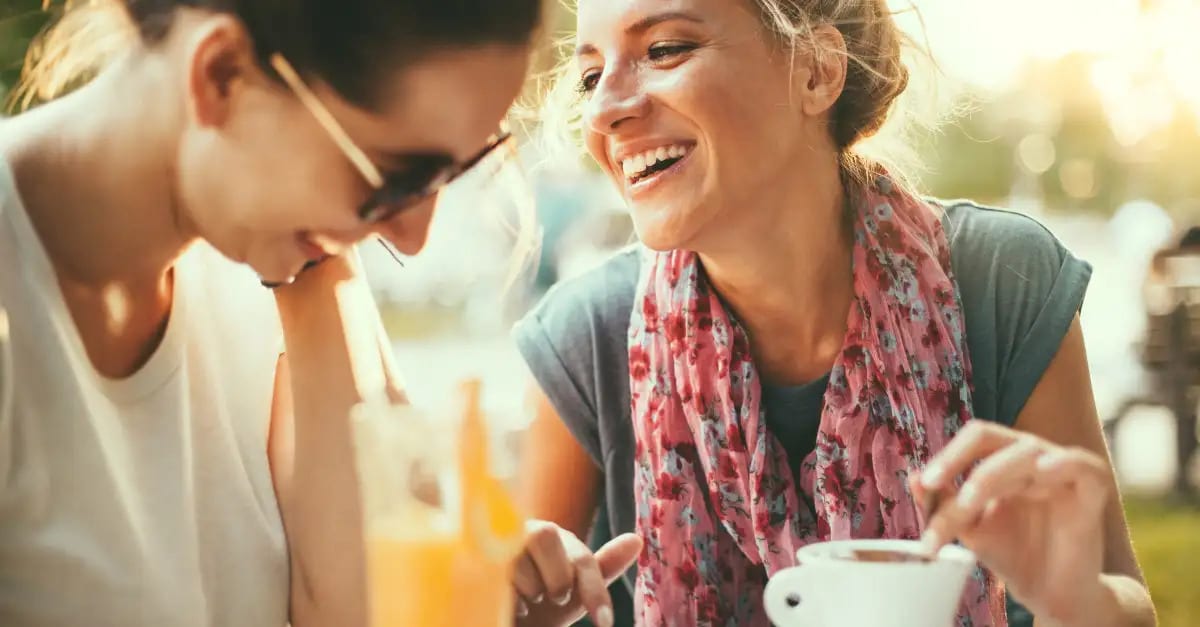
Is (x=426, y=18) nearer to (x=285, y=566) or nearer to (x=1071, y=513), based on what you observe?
(x=285, y=566)

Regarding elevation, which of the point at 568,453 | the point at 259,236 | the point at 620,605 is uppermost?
the point at 259,236

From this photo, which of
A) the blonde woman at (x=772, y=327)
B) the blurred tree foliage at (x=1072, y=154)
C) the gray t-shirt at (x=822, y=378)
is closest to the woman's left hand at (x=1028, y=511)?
the blonde woman at (x=772, y=327)

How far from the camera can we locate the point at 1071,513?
3.19ft

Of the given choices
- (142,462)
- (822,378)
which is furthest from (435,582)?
(822,378)

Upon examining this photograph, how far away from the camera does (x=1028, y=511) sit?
0.99 meters

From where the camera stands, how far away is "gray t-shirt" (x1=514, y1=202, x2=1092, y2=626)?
4.58ft

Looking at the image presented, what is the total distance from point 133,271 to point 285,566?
304mm

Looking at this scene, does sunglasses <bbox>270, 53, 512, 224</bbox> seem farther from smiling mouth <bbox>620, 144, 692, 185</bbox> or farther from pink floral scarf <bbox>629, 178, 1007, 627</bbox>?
pink floral scarf <bbox>629, 178, 1007, 627</bbox>

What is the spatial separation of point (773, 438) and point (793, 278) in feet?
0.64

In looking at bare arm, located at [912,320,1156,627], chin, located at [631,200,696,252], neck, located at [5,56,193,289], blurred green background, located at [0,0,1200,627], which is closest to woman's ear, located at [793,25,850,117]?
blurred green background, located at [0,0,1200,627]

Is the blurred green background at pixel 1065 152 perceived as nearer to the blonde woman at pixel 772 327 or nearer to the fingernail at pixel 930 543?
the blonde woman at pixel 772 327

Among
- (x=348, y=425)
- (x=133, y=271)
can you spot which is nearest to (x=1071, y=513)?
(x=348, y=425)

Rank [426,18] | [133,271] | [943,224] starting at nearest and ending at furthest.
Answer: [426,18], [133,271], [943,224]

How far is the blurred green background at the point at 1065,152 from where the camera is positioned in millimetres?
1566
